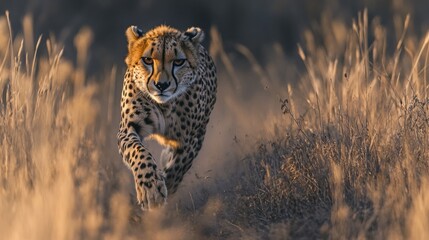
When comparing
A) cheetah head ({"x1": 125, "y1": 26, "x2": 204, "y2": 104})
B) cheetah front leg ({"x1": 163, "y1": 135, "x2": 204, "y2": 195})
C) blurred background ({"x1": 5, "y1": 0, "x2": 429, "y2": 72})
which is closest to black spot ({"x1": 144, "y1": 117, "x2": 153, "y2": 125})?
cheetah head ({"x1": 125, "y1": 26, "x2": 204, "y2": 104})

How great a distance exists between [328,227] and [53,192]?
4.05 feet

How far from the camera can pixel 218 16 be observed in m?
13.4

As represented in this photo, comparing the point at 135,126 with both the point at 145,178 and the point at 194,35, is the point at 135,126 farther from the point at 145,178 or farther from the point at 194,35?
the point at 194,35

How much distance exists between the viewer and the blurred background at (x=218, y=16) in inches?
496

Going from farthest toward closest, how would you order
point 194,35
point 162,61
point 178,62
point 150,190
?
point 194,35 < point 178,62 < point 162,61 < point 150,190

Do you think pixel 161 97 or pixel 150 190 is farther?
pixel 161 97

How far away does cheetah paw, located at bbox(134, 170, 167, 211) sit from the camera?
5625mm

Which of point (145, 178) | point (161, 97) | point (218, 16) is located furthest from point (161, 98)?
point (218, 16)

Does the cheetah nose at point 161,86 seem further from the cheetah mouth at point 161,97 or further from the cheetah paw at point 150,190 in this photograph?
the cheetah paw at point 150,190

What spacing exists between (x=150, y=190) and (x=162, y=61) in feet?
2.72

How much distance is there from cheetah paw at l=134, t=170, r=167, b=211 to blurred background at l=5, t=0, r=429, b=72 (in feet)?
21.9

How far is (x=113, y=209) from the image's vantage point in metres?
5.05

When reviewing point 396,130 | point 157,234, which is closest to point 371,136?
point 396,130

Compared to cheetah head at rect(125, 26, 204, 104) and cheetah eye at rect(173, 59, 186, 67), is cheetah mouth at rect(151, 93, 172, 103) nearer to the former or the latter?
cheetah head at rect(125, 26, 204, 104)
